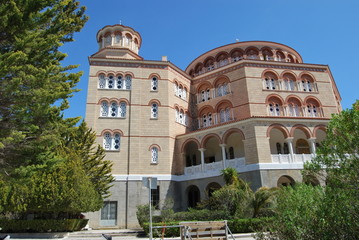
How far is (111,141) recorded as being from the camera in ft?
73.4

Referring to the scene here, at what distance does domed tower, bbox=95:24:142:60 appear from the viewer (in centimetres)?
2617

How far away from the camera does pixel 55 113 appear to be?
35.1 ft

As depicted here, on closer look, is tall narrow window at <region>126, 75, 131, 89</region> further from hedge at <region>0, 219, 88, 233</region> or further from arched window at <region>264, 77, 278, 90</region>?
hedge at <region>0, 219, 88, 233</region>

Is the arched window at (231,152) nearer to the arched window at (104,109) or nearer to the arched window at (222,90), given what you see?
the arched window at (222,90)

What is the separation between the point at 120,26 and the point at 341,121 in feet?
82.0

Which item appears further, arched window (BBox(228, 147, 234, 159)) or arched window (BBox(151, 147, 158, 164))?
arched window (BBox(228, 147, 234, 159))

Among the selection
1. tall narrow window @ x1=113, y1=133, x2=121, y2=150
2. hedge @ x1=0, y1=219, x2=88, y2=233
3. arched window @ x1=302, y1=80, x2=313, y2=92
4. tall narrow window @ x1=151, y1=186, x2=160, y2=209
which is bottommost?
hedge @ x1=0, y1=219, x2=88, y2=233

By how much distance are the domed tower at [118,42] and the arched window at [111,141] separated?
303 inches

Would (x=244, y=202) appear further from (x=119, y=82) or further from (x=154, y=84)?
(x=119, y=82)

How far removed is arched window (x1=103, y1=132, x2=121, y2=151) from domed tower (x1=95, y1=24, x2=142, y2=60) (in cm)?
770

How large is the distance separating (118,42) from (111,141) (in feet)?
33.7

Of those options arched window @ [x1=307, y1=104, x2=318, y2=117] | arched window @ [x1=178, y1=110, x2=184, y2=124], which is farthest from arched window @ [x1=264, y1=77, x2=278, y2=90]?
arched window @ [x1=178, y1=110, x2=184, y2=124]

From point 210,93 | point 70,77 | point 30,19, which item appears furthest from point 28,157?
point 210,93

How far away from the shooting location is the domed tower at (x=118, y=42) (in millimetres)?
26172
